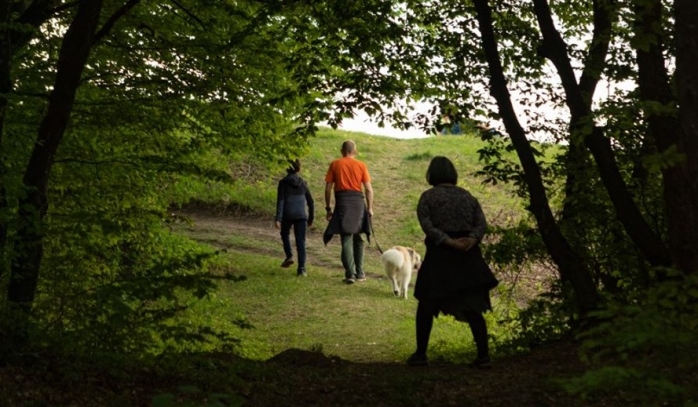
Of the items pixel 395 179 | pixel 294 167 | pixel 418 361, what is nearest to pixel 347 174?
pixel 294 167

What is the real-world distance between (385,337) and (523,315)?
10.4ft

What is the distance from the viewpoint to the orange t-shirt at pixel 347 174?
17.4m

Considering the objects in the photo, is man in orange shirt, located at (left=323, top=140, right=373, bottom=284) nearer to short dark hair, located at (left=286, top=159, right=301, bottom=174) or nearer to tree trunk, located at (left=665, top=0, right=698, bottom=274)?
short dark hair, located at (left=286, top=159, right=301, bottom=174)

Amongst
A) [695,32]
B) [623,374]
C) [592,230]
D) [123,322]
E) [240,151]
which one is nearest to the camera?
[623,374]

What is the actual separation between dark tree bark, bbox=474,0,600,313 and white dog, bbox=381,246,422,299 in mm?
6397

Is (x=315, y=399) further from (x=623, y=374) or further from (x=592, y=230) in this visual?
(x=592, y=230)

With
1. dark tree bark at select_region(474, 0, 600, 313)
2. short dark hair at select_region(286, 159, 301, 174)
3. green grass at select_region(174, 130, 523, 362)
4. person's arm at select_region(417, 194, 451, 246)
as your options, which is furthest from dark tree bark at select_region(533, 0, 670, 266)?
short dark hair at select_region(286, 159, 301, 174)

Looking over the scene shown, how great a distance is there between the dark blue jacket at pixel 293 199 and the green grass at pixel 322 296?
1.13 metres

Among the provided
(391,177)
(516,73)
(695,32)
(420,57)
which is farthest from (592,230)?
(391,177)

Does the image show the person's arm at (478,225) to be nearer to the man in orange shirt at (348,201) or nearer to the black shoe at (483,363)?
the black shoe at (483,363)

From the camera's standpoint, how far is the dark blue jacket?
723 inches

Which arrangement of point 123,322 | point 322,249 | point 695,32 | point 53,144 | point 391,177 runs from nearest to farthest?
point 695,32, point 123,322, point 53,144, point 322,249, point 391,177

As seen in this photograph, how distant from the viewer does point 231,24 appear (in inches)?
544

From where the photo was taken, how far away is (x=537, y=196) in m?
10.2
